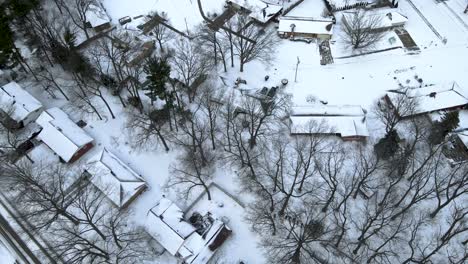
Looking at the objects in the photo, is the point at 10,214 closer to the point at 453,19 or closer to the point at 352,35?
the point at 352,35

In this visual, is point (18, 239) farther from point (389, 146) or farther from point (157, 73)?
point (389, 146)

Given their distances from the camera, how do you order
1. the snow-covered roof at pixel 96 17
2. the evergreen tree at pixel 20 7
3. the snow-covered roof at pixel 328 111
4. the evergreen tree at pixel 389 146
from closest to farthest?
the evergreen tree at pixel 389 146 → the snow-covered roof at pixel 328 111 → the evergreen tree at pixel 20 7 → the snow-covered roof at pixel 96 17

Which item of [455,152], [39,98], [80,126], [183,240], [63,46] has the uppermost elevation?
[63,46]

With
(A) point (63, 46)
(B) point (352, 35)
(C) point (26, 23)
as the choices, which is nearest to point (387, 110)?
(B) point (352, 35)

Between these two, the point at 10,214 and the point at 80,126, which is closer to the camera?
the point at 10,214

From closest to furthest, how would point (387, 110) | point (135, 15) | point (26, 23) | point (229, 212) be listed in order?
1. point (229, 212)
2. point (387, 110)
3. point (26, 23)
4. point (135, 15)

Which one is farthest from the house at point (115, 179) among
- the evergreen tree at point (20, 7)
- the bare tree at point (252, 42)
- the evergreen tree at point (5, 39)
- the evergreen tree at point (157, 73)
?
the evergreen tree at point (20, 7)

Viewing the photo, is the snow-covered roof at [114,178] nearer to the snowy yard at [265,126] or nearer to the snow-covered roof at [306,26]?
the snowy yard at [265,126]
